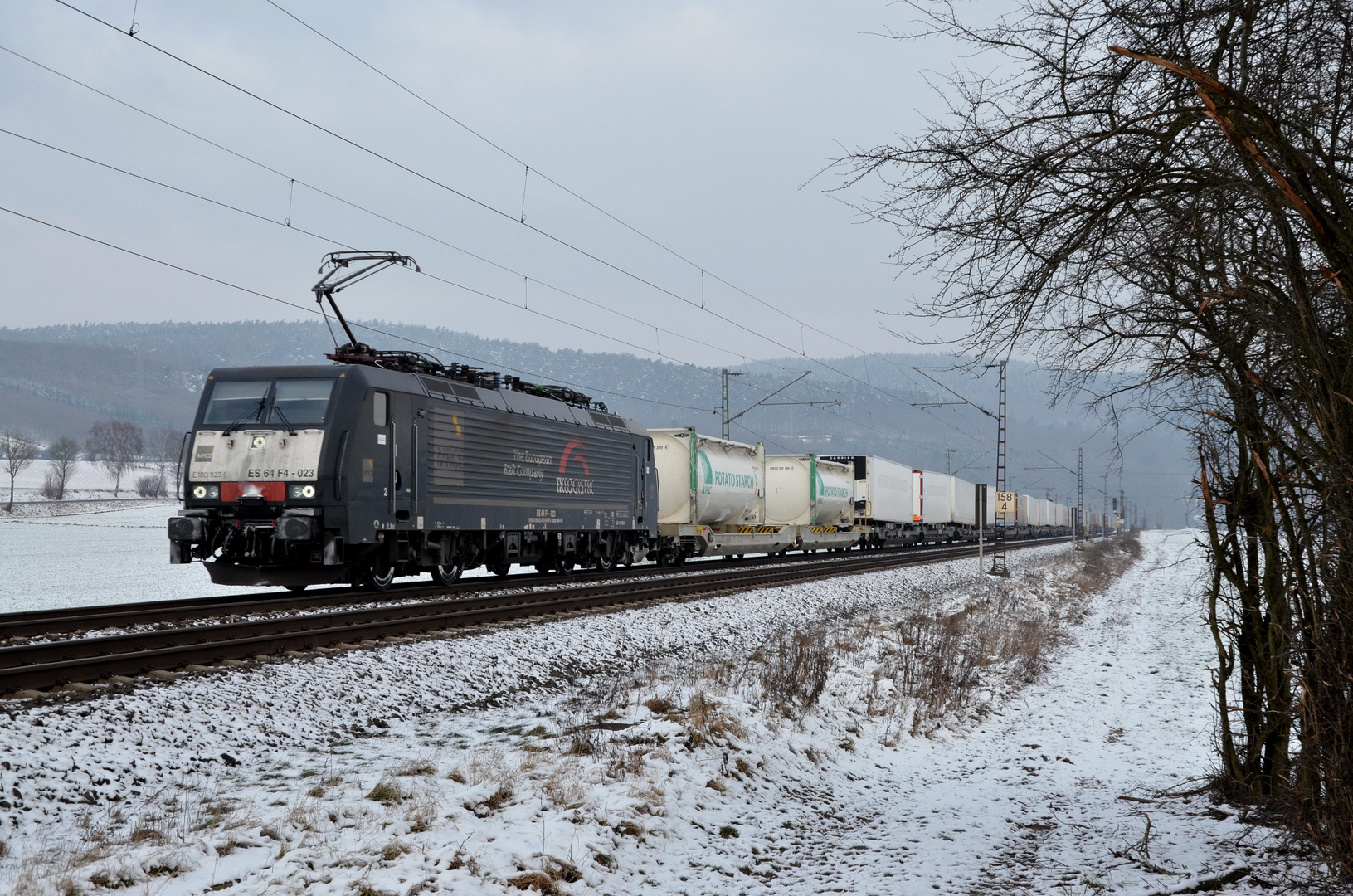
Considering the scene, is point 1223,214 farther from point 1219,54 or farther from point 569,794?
point 569,794

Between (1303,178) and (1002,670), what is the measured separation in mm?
10947

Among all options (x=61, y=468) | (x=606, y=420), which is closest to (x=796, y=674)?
(x=606, y=420)

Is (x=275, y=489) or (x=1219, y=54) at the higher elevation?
(x=1219, y=54)

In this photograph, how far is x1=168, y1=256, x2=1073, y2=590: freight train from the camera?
15.0 metres

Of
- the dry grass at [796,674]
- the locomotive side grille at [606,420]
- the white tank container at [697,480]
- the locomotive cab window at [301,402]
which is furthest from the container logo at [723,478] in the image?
the dry grass at [796,674]

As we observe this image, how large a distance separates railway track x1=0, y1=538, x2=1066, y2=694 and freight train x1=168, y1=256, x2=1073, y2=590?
802 millimetres

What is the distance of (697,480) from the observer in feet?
91.9

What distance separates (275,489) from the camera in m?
14.9

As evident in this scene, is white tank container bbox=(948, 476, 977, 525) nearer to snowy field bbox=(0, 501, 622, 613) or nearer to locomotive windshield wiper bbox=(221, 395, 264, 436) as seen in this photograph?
snowy field bbox=(0, 501, 622, 613)

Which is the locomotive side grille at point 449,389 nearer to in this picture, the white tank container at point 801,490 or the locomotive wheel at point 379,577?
the locomotive wheel at point 379,577

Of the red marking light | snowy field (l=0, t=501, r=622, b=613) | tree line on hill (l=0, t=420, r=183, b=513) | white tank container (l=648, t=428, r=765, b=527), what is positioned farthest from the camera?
tree line on hill (l=0, t=420, r=183, b=513)

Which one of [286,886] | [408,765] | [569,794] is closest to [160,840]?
[286,886]

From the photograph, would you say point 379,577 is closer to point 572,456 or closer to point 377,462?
point 377,462

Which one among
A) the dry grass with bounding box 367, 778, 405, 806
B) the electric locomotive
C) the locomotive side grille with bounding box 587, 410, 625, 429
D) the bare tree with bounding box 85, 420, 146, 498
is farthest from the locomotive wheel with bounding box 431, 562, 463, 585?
the bare tree with bounding box 85, 420, 146, 498
